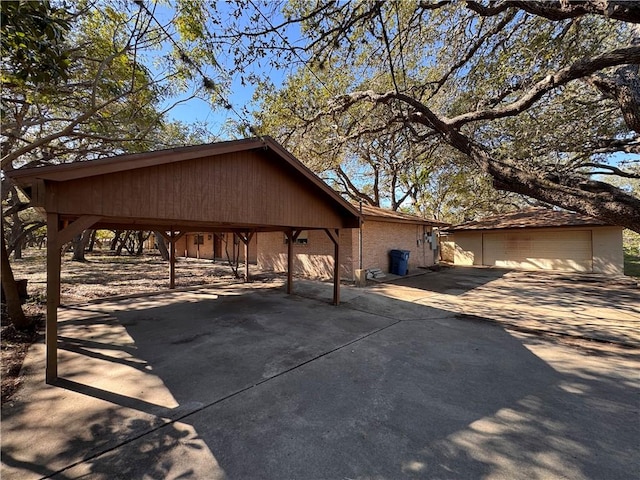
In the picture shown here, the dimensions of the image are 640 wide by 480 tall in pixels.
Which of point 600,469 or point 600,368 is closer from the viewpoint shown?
point 600,469

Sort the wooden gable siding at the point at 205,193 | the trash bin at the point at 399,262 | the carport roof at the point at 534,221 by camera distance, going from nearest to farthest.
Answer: the wooden gable siding at the point at 205,193
the trash bin at the point at 399,262
the carport roof at the point at 534,221

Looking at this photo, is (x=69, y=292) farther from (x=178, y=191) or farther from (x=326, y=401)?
(x=326, y=401)

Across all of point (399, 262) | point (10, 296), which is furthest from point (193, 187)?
point (399, 262)

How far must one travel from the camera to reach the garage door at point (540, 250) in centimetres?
1512

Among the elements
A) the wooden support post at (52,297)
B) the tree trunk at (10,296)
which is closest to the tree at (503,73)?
the wooden support post at (52,297)

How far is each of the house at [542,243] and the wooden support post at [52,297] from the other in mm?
18937

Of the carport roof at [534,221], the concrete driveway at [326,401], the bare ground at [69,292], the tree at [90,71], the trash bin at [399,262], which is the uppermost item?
the tree at [90,71]

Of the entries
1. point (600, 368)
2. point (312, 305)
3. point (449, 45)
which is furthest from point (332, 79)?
point (600, 368)

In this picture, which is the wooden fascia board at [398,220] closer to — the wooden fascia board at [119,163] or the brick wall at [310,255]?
the brick wall at [310,255]

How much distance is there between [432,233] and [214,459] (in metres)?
17.2

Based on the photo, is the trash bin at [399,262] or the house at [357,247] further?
the trash bin at [399,262]

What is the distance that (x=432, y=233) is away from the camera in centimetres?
1752

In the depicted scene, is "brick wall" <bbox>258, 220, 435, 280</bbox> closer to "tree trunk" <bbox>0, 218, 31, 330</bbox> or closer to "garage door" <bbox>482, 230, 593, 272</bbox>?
"garage door" <bbox>482, 230, 593, 272</bbox>

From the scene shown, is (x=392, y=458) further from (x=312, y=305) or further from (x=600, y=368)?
(x=312, y=305)
